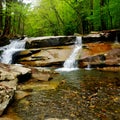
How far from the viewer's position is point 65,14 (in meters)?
32.9

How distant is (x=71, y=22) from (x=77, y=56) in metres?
15.8

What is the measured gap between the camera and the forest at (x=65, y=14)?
2561cm

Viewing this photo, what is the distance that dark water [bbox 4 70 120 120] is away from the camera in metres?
6.96

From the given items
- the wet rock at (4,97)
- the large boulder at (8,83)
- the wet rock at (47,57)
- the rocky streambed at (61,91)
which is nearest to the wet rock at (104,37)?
the wet rock at (47,57)

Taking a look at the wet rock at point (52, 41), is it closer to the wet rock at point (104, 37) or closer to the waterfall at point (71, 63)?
the wet rock at point (104, 37)

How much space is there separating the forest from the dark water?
14.3m

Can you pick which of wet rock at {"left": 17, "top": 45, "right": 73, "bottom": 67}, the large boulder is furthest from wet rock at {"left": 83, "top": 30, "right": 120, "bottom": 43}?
the large boulder

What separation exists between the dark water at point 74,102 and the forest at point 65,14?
1433 centimetres

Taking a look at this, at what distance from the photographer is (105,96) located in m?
8.77

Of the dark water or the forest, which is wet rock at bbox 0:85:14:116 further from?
the forest

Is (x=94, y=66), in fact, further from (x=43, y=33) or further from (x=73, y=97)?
(x=43, y=33)

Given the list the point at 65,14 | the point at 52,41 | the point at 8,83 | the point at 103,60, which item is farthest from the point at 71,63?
the point at 65,14

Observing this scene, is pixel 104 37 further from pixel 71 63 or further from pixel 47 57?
pixel 47 57

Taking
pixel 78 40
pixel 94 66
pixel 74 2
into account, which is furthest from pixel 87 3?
pixel 94 66
